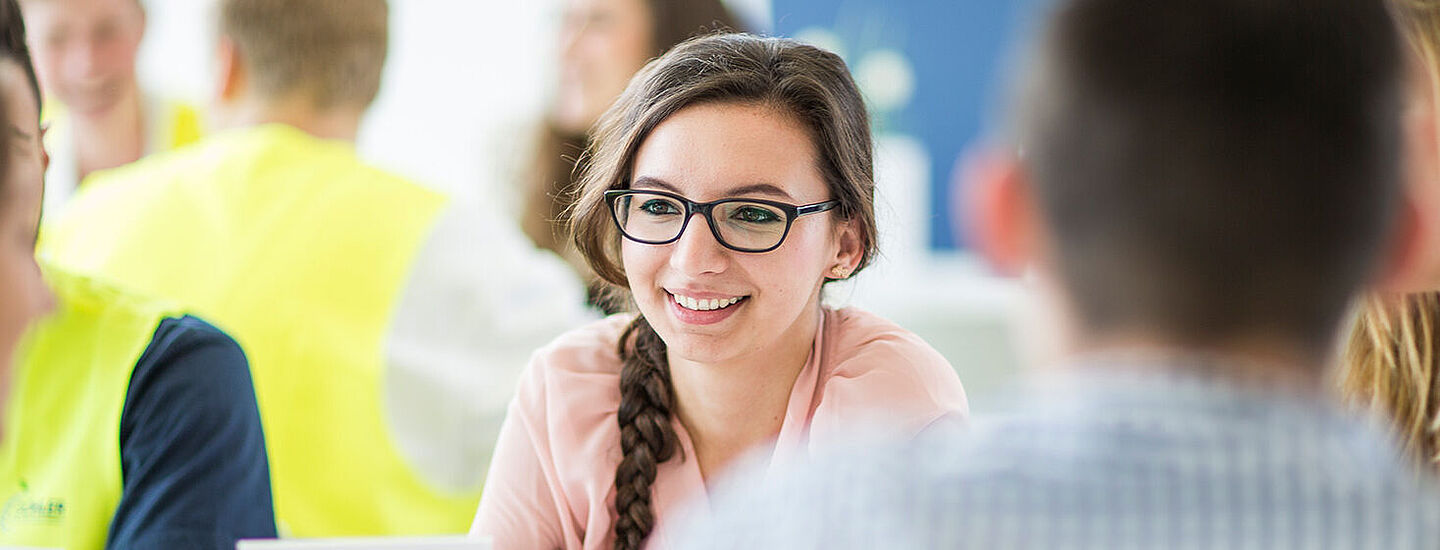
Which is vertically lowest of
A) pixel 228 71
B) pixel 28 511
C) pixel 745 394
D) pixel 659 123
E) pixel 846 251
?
pixel 28 511

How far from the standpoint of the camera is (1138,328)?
63 centimetres

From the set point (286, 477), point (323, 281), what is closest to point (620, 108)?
point (323, 281)

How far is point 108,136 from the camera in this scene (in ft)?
8.97

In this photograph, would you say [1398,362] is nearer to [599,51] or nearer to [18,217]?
[18,217]

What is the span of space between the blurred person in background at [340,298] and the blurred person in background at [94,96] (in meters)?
0.45

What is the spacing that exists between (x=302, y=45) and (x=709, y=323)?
1.13m

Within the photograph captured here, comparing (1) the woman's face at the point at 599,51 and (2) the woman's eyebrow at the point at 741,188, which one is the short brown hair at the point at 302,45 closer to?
(1) the woman's face at the point at 599,51

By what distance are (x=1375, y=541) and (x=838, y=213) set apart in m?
0.72

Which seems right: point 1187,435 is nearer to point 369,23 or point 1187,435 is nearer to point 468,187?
point 369,23

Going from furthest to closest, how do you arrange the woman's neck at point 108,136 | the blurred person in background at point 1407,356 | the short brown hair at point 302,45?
the woman's neck at point 108,136
the short brown hair at point 302,45
the blurred person in background at point 1407,356

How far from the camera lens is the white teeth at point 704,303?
1.24 m

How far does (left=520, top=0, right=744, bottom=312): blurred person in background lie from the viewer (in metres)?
2.48

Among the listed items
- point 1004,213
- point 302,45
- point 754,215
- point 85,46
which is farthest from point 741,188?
point 85,46

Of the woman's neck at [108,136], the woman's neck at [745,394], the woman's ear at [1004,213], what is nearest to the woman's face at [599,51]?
the woman's neck at [108,136]
